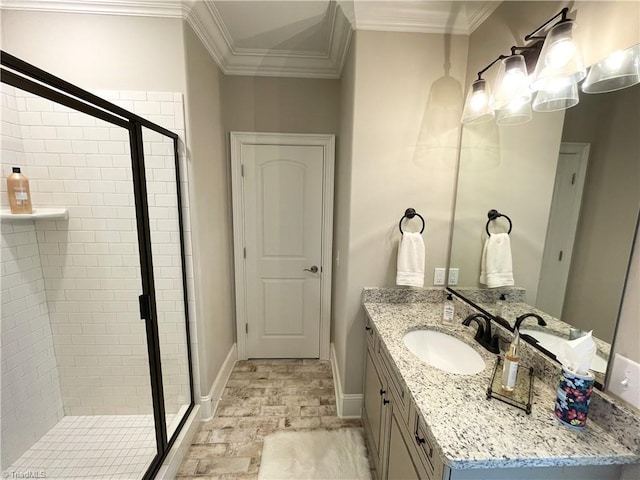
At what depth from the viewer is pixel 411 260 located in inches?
68.4

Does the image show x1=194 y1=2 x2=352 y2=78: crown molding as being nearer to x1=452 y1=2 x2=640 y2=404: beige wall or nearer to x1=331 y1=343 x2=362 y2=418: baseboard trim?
x1=452 y1=2 x2=640 y2=404: beige wall

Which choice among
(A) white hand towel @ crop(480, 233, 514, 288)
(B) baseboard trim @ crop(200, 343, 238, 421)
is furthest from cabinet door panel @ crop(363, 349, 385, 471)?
(B) baseboard trim @ crop(200, 343, 238, 421)

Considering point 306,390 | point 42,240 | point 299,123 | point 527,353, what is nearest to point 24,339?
point 42,240

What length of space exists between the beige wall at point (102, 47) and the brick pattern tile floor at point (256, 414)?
2.29 meters

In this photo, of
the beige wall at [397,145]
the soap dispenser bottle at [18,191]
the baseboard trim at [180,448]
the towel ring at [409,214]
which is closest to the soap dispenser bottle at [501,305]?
the beige wall at [397,145]

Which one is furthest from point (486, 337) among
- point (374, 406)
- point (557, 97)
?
point (557, 97)

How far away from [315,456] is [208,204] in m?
1.85

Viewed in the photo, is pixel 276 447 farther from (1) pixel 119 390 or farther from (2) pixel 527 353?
(2) pixel 527 353

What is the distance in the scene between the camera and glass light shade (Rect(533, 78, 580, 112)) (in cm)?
106

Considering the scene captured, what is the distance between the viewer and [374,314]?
5.58 ft

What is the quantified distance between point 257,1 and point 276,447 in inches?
112

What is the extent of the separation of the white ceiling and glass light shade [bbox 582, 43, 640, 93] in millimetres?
813

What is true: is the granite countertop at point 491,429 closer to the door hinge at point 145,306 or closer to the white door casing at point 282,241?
the door hinge at point 145,306

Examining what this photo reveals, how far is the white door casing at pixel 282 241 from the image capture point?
2.48m
